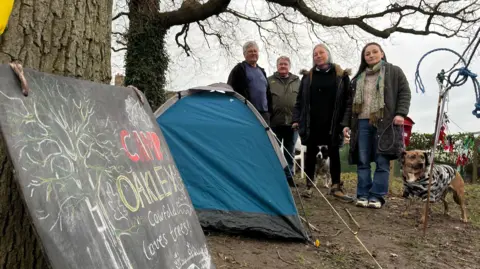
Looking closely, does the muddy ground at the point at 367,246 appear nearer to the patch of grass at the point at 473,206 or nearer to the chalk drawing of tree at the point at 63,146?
the patch of grass at the point at 473,206

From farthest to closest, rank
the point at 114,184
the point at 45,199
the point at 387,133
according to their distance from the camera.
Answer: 1. the point at 387,133
2. the point at 114,184
3. the point at 45,199

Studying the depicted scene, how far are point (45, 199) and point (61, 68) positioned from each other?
757 millimetres

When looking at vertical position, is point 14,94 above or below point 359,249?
above

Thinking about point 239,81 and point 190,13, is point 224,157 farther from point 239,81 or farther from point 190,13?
point 190,13

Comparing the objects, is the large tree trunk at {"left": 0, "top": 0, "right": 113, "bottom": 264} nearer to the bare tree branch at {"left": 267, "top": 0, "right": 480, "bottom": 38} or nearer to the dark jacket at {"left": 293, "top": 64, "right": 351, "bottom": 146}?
the dark jacket at {"left": 293, "top": 64, "right": 351, "bottom": 146}

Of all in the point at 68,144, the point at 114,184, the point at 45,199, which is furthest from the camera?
the point at 114,184

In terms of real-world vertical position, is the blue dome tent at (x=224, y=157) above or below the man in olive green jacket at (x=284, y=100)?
below

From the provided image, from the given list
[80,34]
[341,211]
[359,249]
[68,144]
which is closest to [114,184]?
[68,144]

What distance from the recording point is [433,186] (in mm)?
4066

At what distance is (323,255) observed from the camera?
3.14 meters

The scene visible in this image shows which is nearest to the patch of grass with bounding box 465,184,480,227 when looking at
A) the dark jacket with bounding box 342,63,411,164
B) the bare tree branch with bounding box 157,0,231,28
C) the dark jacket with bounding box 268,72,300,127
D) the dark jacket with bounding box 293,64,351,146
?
the dark jacket with bounding box 342,63,411,164

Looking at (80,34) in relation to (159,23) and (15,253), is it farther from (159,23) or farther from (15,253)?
(159,23)

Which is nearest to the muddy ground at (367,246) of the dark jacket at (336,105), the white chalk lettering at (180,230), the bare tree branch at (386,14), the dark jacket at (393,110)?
the dark jacket at (393,110)

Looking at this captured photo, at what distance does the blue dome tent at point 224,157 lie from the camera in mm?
3516
